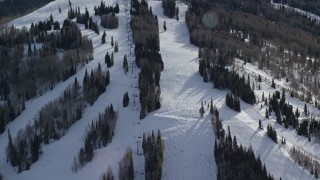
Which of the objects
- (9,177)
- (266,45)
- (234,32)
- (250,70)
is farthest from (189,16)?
(9,177)

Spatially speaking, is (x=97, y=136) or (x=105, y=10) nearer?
(x=97, y=136)

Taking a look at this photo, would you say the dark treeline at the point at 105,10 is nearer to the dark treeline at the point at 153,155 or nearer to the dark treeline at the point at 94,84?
the dark treeline at the point at 94,84

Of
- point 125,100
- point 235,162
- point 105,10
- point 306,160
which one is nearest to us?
point 235,162

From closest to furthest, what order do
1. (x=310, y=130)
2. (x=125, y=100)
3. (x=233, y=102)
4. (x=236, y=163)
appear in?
(x=236, y=163), (x=125, y=100), (x=233, y=102), (x=310, y=130)

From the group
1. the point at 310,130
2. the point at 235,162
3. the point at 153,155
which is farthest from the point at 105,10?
the point at 235,162

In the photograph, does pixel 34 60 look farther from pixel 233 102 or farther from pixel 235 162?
pixel 235 162

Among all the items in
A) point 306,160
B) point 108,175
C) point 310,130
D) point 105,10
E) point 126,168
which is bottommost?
point 310,130
